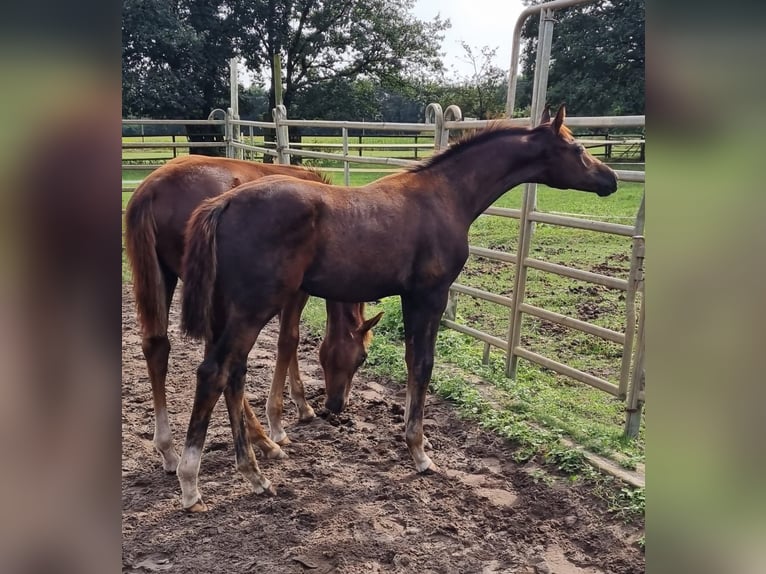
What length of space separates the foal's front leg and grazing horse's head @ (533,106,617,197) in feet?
3.18

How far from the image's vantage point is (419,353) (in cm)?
346

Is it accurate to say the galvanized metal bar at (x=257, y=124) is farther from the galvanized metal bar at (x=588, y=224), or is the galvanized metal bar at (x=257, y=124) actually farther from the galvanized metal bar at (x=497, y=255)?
the galvanized metal bar at (x=588, y=224)

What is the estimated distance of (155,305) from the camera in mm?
3295

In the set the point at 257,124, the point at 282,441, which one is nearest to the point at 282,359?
the point at 282,441

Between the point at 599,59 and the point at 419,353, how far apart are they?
21.1m

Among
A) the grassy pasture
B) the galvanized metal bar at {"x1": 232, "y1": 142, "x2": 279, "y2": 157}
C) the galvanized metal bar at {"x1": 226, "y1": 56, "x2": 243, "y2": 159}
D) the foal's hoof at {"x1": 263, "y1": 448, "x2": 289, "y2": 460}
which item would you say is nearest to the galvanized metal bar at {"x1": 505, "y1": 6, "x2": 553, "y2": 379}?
the grassy pasture

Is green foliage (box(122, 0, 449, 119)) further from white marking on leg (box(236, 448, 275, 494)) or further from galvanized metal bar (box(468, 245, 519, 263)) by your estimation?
white marking on leg (box(236, 448, 275, 494))

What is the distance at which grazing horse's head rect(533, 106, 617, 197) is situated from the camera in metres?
3.50

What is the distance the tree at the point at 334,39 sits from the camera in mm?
23312

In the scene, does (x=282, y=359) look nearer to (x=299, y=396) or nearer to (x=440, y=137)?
(x=299, y=396)
